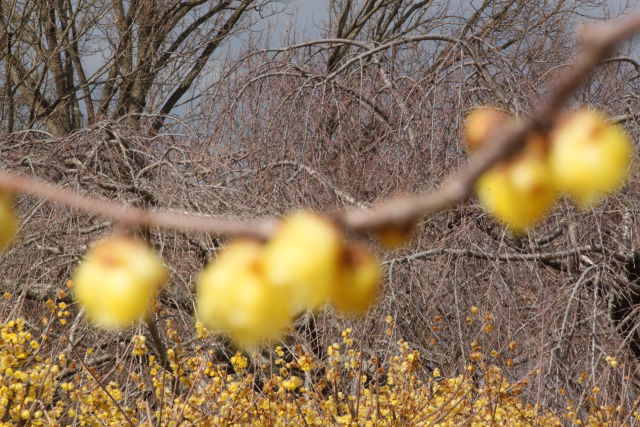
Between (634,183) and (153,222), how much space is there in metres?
2.95

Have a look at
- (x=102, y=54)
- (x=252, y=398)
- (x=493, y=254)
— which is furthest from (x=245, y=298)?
(x=102, y=54)

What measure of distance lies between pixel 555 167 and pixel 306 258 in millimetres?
103

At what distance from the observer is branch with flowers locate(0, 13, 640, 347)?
0.90 ft

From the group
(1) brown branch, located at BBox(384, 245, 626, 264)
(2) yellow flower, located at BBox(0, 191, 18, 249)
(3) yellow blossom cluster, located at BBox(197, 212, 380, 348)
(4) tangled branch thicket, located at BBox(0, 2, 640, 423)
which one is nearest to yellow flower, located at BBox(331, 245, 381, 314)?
(3) yellow blossom cluster, located at BBox(197, 212, 380, 348)

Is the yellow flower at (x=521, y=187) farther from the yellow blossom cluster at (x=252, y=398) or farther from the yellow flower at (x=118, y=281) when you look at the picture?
the yellow blossom cluster at (x=252, y=398)

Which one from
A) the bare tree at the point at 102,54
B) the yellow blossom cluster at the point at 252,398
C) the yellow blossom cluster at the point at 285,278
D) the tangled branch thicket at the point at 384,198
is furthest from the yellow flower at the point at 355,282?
the bare tree at the point at 102,54

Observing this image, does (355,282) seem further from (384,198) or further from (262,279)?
(384,198)

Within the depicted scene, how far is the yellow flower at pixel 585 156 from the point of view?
28 cm

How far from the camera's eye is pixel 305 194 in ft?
10.2

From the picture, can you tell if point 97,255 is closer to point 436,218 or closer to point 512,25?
point 436,218

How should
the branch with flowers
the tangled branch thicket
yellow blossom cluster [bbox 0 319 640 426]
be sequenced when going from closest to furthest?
the branch with flowers, yellow blossom cluster [bbox 0 319 640 426], the tangled branch thicket

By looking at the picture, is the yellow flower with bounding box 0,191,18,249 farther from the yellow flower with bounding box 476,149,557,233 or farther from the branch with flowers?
the yellow flower with bounding box 476,149,557,233

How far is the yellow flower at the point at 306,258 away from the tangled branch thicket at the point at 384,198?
6.87 feet

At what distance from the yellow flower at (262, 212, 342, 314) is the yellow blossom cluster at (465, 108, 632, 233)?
0.21 feet
